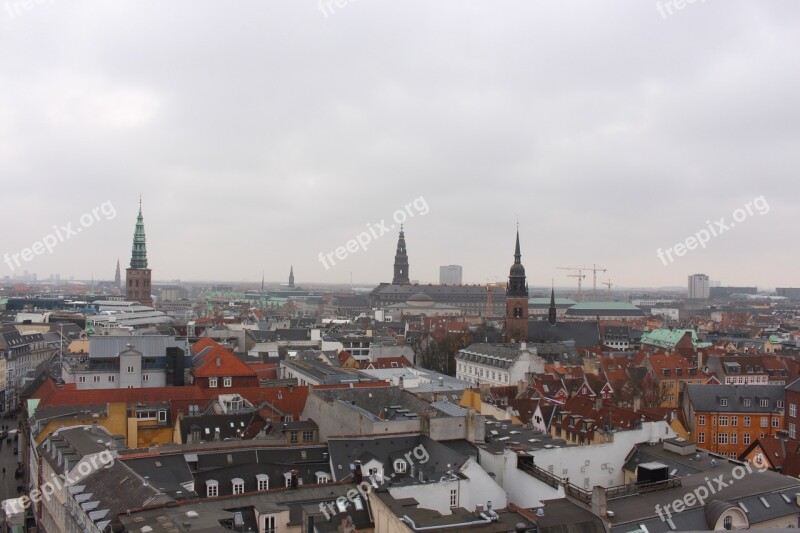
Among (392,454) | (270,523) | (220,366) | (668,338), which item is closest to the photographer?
(270,523)

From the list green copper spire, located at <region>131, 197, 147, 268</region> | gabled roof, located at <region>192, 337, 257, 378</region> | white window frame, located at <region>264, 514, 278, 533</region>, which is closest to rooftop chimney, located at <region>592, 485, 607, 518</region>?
white window frame, located at <region>264, 514, 278, 533</region>

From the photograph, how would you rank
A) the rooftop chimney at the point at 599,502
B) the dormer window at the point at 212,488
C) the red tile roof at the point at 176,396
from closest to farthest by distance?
the rooftop chimney at the point at 599,502
the dormer window at the point at 212,488
the red tile roof at the point at 176,396

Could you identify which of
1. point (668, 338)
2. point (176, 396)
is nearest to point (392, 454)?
point (176, 396)

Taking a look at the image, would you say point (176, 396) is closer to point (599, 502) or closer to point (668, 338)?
point (599, 502)

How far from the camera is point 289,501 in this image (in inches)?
1188

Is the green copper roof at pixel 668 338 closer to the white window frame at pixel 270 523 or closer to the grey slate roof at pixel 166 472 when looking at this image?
the grey slate roof at pixel 166 472

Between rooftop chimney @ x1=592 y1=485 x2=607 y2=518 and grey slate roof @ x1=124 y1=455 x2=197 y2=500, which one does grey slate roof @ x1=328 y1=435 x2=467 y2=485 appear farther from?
rooftop chimney @ x1=592 y1=485 x2=607 y2=518

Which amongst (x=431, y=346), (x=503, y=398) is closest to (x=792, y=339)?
(x=431, y=346)

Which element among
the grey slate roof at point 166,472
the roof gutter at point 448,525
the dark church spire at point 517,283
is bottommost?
the grey slate roof at point 166,472

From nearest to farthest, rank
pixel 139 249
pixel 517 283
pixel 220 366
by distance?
pixel 220 366
pixel 517 283
pixel 139 249

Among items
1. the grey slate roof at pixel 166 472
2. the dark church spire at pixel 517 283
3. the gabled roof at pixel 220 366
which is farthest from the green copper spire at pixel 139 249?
the grey slate roof at pixel 166 472

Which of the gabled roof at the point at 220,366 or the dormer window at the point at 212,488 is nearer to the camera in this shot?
the dormer window at the point at 212,488

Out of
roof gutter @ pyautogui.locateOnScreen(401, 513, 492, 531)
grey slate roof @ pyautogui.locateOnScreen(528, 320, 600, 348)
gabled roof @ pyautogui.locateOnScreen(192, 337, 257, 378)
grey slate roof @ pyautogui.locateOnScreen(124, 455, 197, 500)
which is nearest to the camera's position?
roof gutter @ pyautogui.locateOnScreen(401, 513, 492, 531)

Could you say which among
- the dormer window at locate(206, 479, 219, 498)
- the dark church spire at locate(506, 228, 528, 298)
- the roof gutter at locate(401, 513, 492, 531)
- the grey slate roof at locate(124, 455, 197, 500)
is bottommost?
the dormer window at locate(206, 479, 219, 498)
